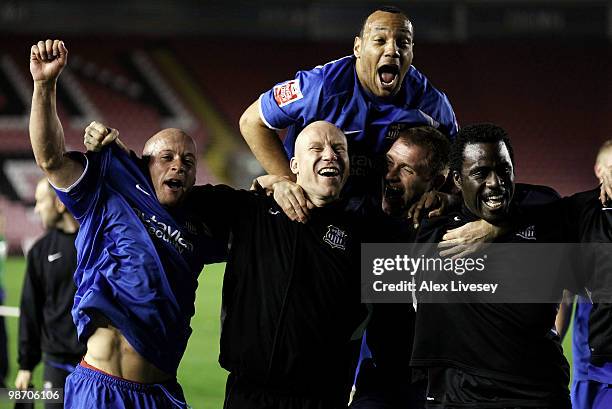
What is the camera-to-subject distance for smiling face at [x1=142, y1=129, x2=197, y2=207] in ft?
14.1

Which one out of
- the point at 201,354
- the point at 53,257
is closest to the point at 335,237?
the point at 53,257

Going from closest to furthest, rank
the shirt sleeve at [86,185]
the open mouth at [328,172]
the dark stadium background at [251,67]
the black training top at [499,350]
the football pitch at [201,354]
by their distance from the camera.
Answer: the black training top at [499,350] < the open mouth at [328,172] < the shirt sleeve at [86,185] < the football pitch at [201,354] < the dark stadium background at [251,67]

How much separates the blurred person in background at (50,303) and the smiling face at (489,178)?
3449 mm

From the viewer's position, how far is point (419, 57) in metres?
23.7

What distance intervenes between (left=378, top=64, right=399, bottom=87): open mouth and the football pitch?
12.0 ft

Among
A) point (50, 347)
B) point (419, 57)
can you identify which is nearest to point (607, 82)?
point (419, 57)

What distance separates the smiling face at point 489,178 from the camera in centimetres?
372

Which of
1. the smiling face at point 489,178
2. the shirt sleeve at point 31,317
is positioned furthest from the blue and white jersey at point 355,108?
the shirt sleeve at point 31,317

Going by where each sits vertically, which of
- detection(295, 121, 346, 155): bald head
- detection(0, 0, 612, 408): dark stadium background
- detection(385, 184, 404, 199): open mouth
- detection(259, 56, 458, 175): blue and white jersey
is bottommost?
detection(385, 184, 404, 199): open mouth

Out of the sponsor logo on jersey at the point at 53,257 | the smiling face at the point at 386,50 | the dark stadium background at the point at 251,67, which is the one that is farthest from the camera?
the dark stadium background at the point at 251,67

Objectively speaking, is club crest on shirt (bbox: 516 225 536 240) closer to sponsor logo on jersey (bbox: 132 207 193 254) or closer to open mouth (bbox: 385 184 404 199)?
open mouth (bbox: 385 184 404 199)

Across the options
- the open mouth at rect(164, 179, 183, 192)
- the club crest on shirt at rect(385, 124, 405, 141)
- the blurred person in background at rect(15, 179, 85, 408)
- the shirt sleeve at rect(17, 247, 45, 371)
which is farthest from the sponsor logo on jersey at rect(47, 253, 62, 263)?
the club crest on shirt at rect(385, 124, 405, 141)

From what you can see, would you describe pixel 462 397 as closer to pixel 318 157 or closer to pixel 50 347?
pixel 318 157

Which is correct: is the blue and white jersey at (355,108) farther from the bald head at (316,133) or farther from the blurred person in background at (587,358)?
the blurred person in background at (587,358)
